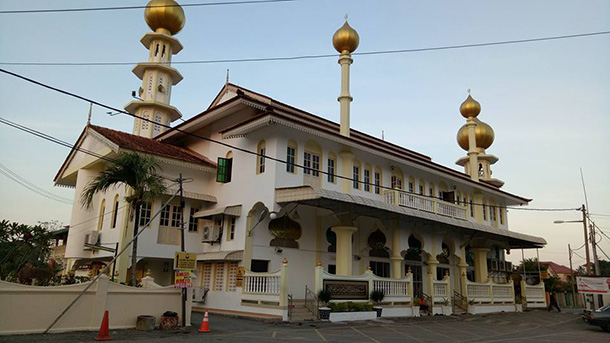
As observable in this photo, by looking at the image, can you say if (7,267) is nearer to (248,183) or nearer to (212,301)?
(212,301)

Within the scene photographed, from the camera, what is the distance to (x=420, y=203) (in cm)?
2308

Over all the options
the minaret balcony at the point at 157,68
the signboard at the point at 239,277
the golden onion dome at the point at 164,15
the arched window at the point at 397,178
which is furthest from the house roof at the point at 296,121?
the golden onion dome at the point at 164,15

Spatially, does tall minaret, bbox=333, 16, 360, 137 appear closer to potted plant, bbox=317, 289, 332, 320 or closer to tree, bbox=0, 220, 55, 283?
potted plant, bbox=317, 289, 332, 320

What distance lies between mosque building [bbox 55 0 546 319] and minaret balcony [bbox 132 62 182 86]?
30.6 feet

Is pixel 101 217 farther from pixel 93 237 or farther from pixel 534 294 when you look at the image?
pixel 534 294

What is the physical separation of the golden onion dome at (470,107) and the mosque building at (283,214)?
8.19 metres

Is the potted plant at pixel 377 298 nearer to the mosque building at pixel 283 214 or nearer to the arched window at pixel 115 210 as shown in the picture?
the mosque building at pixel 283 214

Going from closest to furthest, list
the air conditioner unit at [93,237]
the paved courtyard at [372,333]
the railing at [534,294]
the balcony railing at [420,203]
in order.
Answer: the paved courtyard at [372,333] → the air conditioner unit at [93,237] → the balcony railing at [420,203] → the railing at [534,294]

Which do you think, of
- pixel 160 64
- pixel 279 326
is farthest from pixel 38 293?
pixel 160 64

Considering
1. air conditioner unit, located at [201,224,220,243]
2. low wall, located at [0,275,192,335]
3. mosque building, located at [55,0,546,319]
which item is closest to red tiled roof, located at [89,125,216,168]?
mosque building, located at [55,0,546,319]

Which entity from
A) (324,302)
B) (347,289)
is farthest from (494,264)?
(324,302)

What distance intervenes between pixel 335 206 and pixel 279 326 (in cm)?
566

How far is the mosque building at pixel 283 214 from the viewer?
18516 mm

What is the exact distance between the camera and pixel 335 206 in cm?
1889
